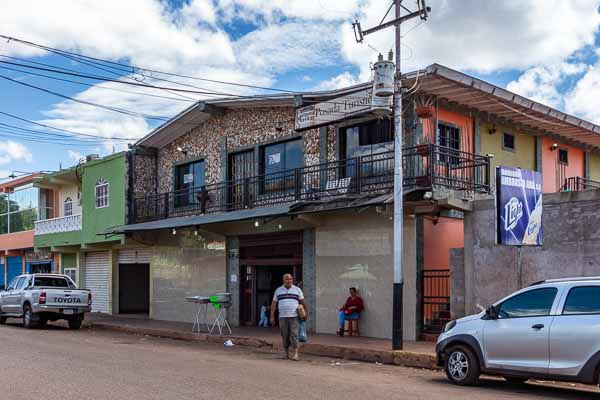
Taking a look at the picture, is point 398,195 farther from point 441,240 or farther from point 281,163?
point 281,163

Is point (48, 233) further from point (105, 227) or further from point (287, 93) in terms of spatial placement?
point (287, 93)

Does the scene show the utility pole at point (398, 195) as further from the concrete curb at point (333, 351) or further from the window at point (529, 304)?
the window at point (529, 304)

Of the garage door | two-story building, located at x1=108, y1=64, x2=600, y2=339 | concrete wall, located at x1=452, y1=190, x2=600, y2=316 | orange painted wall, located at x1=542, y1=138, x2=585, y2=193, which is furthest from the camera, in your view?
the garage door

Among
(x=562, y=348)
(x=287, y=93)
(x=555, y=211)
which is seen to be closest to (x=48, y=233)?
(x=287, y=93)

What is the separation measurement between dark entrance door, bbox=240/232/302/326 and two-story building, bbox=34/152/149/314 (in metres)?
6.48

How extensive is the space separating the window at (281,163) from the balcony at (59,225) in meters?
12.1

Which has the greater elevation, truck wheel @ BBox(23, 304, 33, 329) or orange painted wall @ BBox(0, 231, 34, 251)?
orange painted wall @ BBox(0, 231, 34, 251)

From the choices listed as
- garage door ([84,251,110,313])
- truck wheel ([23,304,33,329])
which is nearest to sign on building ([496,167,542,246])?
truck wheel ([23,304,33,329])

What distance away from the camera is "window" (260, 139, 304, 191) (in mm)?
→ 20797

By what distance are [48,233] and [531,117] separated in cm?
2309

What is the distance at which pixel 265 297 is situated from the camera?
22234 mm

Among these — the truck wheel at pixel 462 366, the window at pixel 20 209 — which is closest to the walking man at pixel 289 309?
the truck wheel at pixel 462 366

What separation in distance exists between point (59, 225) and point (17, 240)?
690 centimetres

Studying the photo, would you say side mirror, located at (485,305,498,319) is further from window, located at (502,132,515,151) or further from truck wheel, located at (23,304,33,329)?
truck wheel, located at (23,304,33,329)
